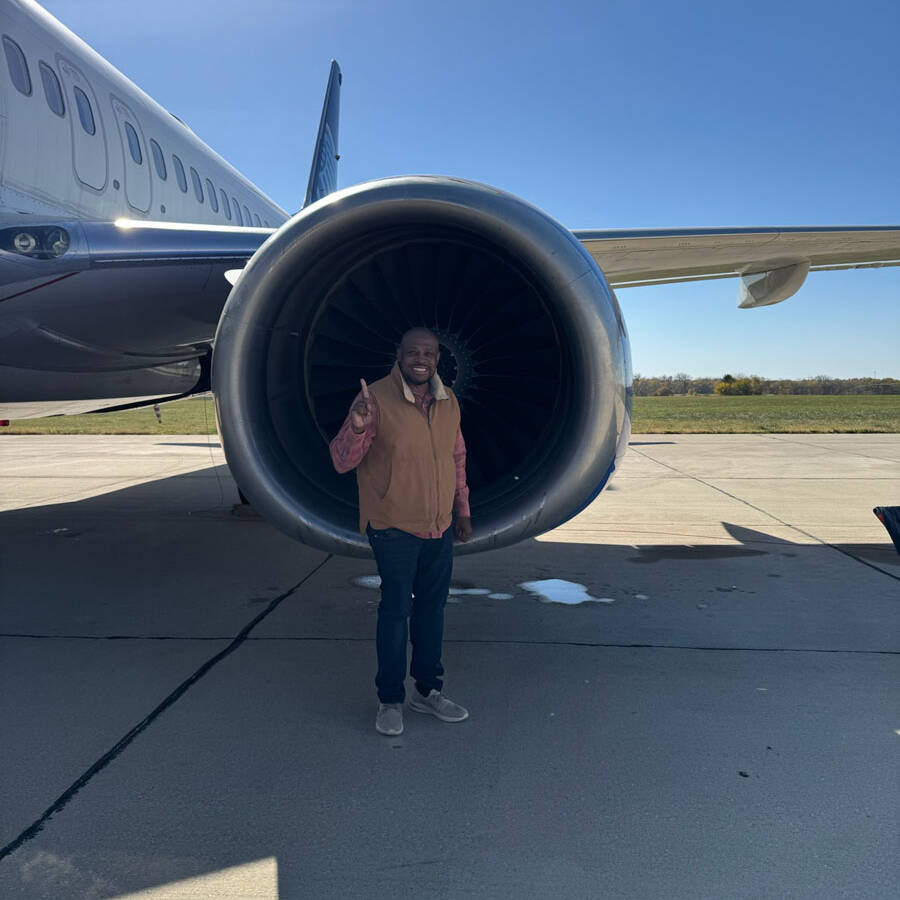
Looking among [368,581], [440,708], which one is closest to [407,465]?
[440,708]

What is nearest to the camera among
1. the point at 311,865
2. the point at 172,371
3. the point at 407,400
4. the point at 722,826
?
the point at 311,865

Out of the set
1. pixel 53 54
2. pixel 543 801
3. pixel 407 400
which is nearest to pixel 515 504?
pixel 407 400

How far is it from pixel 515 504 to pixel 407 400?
27.6 inches

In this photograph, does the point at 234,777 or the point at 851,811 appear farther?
the point at 234,777

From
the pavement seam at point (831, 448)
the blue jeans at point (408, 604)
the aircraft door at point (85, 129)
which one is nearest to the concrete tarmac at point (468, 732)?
the blue jeans at point (408, 604)

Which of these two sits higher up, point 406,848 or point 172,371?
point 172,371

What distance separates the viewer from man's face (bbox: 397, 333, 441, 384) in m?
2.96

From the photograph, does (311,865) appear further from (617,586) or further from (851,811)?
(617,586)

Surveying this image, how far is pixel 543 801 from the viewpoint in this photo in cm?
231

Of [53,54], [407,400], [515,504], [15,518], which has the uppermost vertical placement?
[53,54]

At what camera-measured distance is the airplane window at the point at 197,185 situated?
6.68m

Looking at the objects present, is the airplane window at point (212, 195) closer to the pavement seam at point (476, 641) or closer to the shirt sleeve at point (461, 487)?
the pavement seam at point (476, 641)

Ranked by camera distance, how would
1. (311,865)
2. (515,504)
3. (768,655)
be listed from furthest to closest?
(768,655) → (515,504) → (311,865)

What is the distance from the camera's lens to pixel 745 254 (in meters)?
6.07
